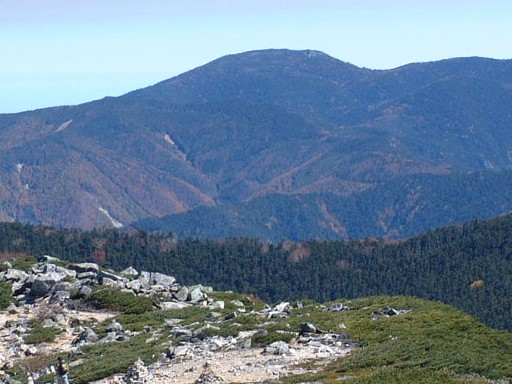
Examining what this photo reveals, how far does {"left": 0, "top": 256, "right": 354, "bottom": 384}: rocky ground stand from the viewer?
39625mm

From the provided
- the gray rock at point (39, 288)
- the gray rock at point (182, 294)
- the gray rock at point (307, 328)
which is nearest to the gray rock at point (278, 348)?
the gray rock at point (307, 328)

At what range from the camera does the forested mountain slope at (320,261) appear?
465 feet

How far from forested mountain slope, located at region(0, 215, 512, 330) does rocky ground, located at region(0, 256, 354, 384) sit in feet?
206

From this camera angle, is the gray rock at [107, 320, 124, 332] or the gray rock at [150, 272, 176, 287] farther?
the gray rock at [150, 272, 176, 287]

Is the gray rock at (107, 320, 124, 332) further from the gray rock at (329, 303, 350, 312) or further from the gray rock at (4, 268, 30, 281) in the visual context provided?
the gray rock at (4, 268, 30, 281)

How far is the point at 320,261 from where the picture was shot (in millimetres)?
166250

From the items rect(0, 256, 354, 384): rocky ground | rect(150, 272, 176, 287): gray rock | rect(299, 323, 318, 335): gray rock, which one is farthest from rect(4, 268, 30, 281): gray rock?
rect(299, 323, 318, 335): gray rock

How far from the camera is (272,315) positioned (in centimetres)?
5238

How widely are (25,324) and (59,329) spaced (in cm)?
300

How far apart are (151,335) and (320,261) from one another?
11693 centimetres

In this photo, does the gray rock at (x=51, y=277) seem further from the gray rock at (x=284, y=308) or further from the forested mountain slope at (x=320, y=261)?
the forested mountain slope at (x=320, y=261)

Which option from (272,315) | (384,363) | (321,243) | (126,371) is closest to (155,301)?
(272,315)

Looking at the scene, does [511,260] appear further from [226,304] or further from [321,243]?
[226,304]

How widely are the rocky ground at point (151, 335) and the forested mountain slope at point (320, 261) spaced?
62690 millimetres
